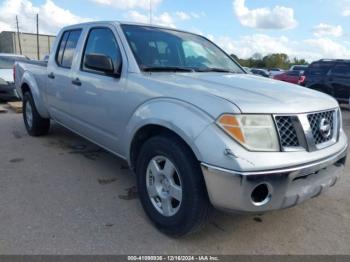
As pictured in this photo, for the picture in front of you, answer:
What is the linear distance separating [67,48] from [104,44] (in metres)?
1.15

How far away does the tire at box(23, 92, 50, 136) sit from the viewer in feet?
18.9

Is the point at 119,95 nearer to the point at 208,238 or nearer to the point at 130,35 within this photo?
the point at 130,35

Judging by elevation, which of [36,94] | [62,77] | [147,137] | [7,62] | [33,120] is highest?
[7,62]

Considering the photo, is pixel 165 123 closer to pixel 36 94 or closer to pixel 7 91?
pixel 36 94

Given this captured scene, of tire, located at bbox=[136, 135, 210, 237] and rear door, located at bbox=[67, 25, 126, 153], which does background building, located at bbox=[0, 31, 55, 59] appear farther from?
tire, located at bbox=[136, 135, 210, 237]

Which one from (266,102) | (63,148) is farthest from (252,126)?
(63,148)

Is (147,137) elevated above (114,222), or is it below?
above

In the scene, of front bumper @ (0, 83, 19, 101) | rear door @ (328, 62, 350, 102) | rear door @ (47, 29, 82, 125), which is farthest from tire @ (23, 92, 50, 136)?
rear door @ (328, 62, 350, 102)

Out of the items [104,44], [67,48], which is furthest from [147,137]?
[67,48]

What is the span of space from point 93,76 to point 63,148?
2.03 m

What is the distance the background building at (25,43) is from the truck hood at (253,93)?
204 ft

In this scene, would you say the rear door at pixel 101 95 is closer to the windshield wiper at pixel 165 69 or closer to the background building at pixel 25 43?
the windshield wiper at pixel 165 69

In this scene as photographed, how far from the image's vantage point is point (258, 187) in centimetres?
233

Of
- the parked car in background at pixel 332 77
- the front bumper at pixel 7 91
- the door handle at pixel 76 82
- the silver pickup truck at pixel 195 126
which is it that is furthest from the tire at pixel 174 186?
the parked car in background at pixel 332 77
